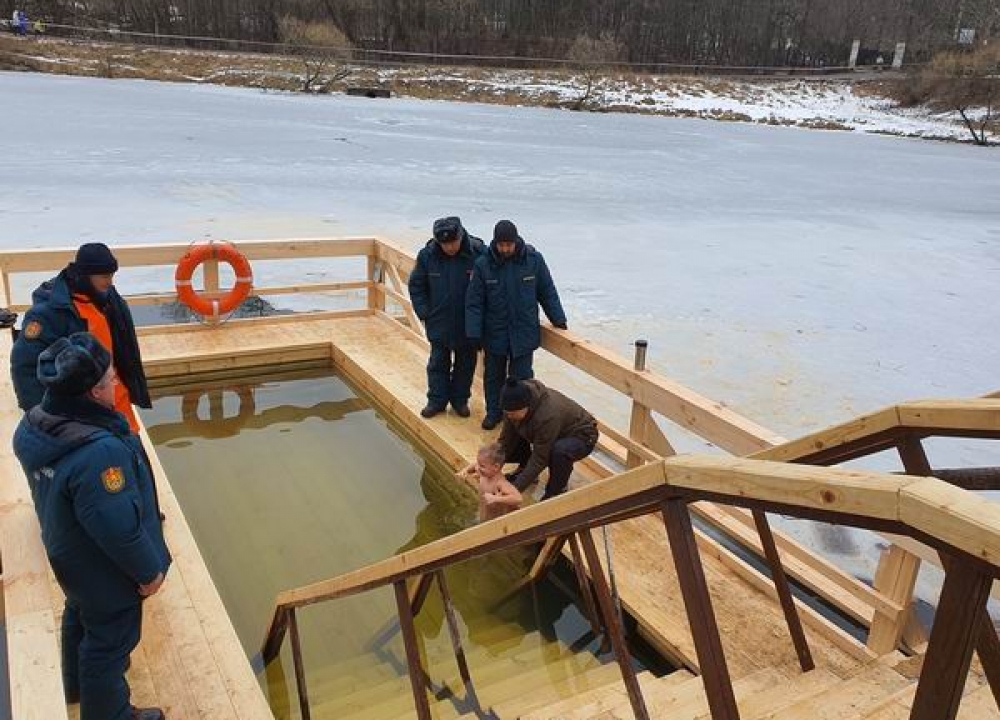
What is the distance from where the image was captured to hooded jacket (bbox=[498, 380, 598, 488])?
380 centimetres

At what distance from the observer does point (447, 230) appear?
4.90 meters

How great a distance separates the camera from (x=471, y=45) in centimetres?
4088

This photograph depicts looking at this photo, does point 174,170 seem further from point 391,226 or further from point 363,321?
point 363,321

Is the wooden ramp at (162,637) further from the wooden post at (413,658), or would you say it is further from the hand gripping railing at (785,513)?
the hand gripping railing at (785,513)

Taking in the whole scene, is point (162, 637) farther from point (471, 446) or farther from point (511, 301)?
point (511, 301)

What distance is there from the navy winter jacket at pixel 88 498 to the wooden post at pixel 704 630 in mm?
1616

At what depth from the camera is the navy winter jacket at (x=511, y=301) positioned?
4.79 metres

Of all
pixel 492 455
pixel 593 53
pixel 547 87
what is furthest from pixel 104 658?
pixel 593 53

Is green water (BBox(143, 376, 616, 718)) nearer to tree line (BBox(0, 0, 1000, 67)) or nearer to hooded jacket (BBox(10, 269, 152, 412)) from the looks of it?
hooded jacket (BBox(10, 269, 152, 412))

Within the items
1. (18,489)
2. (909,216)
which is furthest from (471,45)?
(18,489)

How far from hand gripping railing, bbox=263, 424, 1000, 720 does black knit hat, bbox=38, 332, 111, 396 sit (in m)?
1.03

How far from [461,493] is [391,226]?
19.3ft

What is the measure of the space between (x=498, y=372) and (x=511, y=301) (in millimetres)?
570

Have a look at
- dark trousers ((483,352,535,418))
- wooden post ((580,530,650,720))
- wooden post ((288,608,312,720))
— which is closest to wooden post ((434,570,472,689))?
wooden post ((288,608,312,720))
